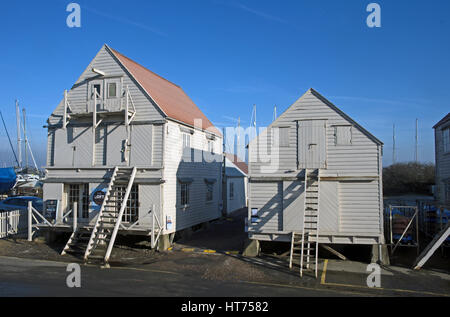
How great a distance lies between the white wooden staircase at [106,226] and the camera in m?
15.1

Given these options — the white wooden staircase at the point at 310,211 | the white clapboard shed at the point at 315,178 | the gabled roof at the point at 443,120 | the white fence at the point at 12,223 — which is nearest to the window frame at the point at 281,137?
the white clapboard shed at the point at 315,178

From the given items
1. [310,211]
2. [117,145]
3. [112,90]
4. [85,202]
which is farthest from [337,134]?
[85,202]

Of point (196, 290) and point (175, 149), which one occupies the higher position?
point (175, 149)

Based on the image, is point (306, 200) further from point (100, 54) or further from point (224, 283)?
point (100, 54)

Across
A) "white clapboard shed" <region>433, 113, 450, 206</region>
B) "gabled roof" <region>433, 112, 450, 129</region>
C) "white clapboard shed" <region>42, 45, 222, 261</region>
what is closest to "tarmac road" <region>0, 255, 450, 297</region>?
"white clapboard shed" <region>42, 45, 222, 261</region>

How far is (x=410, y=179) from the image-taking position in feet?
152

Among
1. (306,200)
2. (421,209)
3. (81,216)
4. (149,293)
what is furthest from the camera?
(421,209)

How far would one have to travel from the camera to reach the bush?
44844mm

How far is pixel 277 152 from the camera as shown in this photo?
15570mm

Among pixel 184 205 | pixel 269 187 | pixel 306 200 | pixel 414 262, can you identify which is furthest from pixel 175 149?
pixel 414 262

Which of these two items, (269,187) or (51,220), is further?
(51,220)

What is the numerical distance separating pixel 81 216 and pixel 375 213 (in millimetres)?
13749

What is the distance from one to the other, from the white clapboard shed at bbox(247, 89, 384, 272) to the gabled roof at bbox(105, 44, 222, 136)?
17.7 ft

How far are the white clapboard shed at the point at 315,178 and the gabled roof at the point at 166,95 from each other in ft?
17.7
